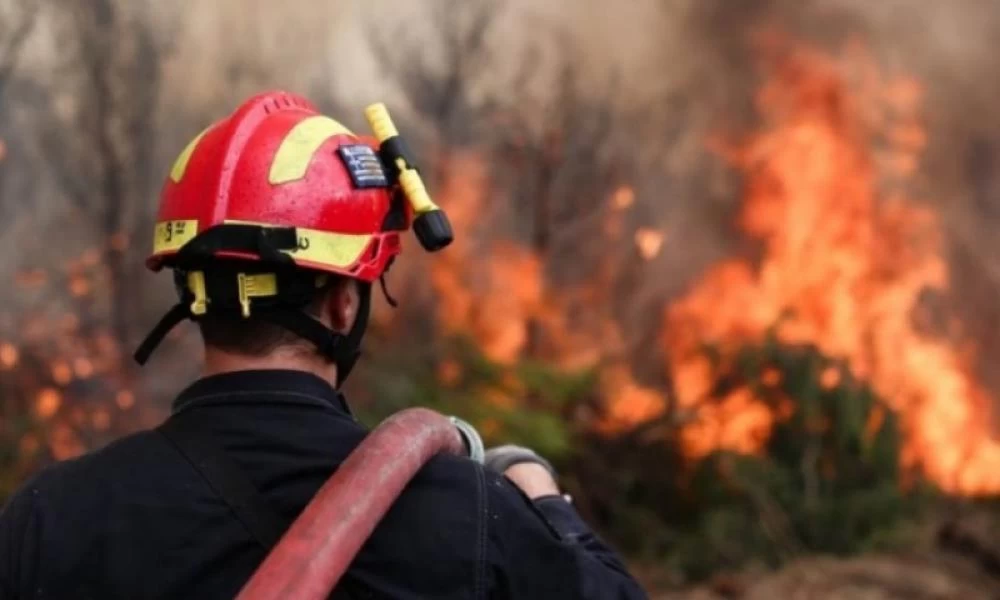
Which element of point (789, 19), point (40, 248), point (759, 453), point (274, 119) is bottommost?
point (40, 248)

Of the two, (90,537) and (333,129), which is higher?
(333,129)

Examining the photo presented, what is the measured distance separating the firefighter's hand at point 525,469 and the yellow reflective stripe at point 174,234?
0.74 meters

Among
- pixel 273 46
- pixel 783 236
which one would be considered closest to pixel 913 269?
pixel 783 236

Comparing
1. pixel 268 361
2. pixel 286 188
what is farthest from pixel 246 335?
pixel 286 188

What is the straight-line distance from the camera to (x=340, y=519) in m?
1.76

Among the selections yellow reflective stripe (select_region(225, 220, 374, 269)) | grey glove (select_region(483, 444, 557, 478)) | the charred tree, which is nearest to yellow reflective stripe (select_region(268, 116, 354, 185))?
yellow reflective stripe (select_region(225, 220, 374, 269))

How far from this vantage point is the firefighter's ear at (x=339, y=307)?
83.0 inches

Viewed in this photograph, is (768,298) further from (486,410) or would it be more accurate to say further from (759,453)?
(486,410)

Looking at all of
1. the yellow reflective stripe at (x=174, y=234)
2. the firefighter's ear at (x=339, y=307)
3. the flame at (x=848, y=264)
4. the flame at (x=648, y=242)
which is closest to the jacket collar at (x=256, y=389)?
the firefighter's ear at (x=339, y=307)

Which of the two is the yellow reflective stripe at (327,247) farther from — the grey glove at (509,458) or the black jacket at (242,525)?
the grey glove at (509,458)

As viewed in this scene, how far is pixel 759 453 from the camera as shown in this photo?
362 inches

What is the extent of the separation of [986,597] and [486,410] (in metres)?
3.64

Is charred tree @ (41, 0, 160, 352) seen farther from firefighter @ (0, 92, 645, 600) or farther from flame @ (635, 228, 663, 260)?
firefighter @ (0, 92, 645, 600)

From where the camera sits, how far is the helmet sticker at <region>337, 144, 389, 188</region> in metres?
2.18
